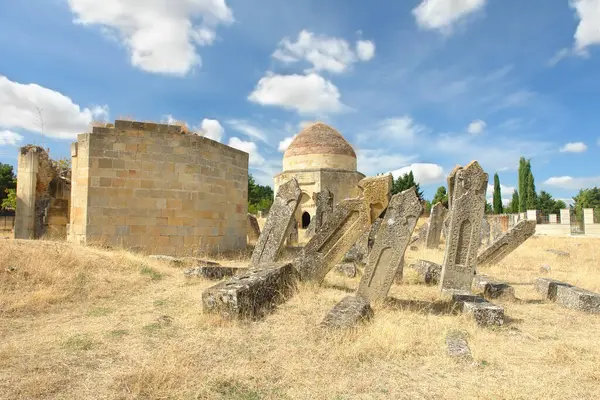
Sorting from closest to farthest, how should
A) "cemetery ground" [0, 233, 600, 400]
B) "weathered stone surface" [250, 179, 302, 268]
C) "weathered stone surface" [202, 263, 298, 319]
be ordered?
"cemetery ground" [0, 233, 600, 400] < "weathered stone surface" [202, 263, 298, 319] < "weathered stone surface" [250, 179, 302, 268]

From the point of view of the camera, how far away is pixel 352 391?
9.49 ft

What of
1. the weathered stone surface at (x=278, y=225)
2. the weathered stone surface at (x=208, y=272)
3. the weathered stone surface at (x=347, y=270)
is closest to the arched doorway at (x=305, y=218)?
the weathered stone surface at (x=347, y=270)

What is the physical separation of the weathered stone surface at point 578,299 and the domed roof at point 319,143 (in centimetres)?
2000

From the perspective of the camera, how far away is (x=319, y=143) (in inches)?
1029

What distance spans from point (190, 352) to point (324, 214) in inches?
376

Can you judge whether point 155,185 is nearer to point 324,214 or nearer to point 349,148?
point 324,214

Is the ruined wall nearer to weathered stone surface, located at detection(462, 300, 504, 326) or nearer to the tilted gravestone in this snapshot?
the tilted gravestone

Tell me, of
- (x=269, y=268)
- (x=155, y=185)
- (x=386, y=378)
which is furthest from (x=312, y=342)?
(x=155, y=185)

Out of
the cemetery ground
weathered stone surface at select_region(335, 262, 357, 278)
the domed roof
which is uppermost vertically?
the domed roof

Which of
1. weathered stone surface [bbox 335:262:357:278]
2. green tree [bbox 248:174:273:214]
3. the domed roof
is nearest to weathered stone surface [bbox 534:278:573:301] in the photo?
weathered stone surface [bbox 335:262:357:278]

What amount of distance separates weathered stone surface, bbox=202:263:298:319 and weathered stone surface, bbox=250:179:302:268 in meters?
1.69

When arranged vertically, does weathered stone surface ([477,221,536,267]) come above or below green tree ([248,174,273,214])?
below

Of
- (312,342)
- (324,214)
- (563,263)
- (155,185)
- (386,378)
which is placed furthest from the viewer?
(324,214)

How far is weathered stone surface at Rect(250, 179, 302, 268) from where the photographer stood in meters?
7.46
